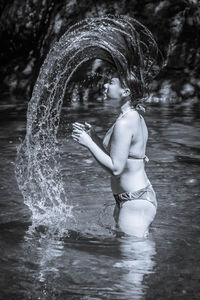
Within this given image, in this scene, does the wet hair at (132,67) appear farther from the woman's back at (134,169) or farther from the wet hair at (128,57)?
the woman's back at (134,169)

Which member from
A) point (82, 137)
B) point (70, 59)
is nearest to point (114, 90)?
point (82, 137)

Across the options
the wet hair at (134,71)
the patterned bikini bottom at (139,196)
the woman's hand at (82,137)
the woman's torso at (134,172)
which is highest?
the wet hair at (134,71)

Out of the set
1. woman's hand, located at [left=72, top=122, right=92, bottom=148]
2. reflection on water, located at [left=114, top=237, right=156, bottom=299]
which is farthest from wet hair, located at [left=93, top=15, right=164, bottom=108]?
reflection on water, located at [left=114, top=237, right=156, bottom=299]

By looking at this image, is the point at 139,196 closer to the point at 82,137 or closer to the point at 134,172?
the point at 134,172

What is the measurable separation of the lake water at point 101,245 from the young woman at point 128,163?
0.17 meters

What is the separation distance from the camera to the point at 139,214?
4852mm

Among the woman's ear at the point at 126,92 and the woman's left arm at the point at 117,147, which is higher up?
the woman's ear at the point at 126,92

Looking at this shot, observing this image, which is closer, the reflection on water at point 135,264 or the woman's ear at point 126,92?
the reflection on water at point 135,264

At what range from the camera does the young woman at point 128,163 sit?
468 cm

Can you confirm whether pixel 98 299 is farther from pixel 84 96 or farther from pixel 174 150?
pixel 84 96

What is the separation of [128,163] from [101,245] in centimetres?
78

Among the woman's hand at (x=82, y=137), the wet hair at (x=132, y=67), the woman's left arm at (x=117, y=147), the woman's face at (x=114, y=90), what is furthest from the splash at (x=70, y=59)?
the woman's hand at (x=82, y=137)

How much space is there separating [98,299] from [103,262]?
0.76 m

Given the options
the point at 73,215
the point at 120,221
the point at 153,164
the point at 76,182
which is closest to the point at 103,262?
the point at 120,221
